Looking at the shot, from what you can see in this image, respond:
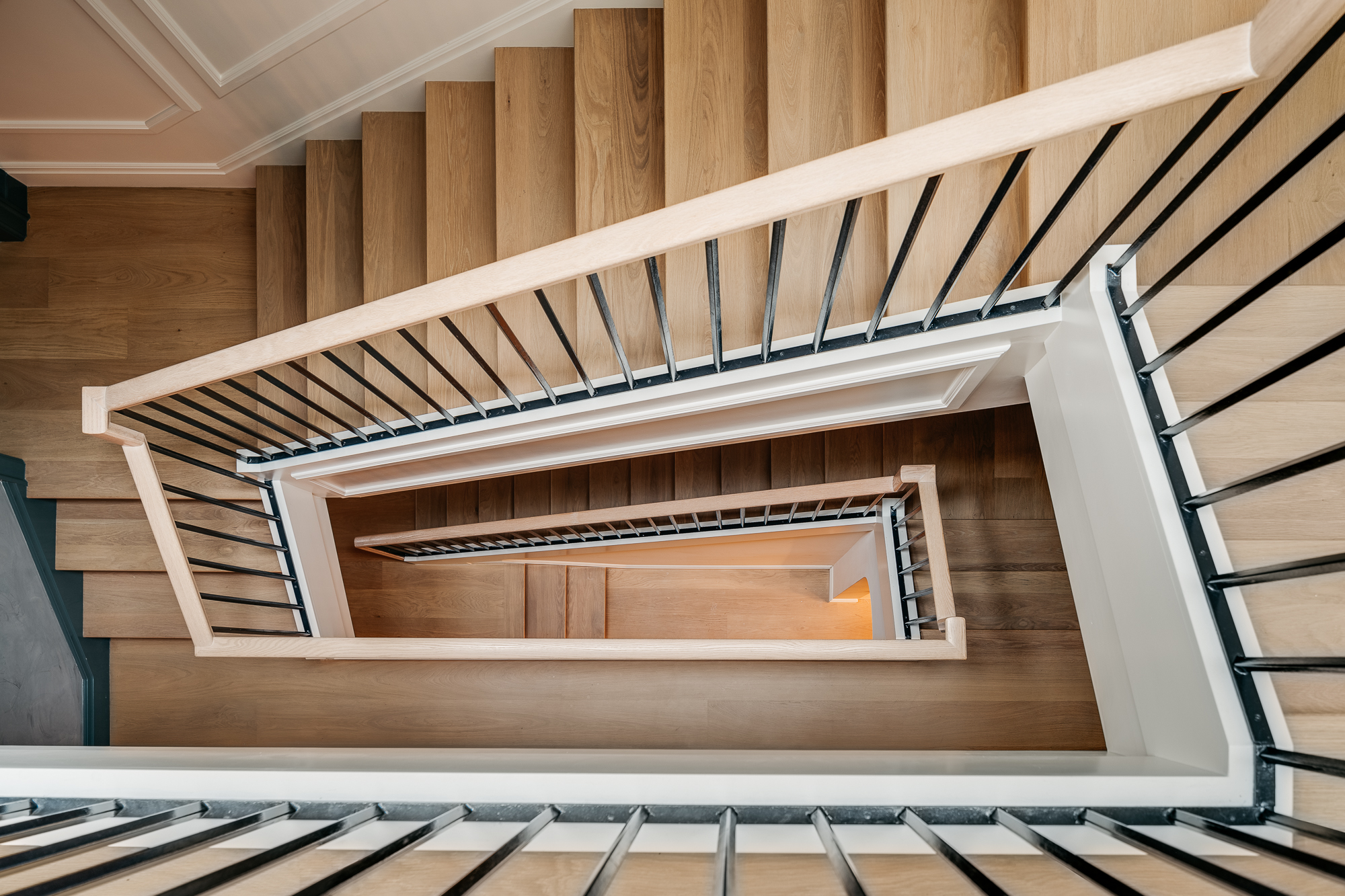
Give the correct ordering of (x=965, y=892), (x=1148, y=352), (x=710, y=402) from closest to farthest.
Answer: (x=965, y=892) → (x=1148, y=352) → (x=710, y=402)

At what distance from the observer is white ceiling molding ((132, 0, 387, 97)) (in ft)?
7.34

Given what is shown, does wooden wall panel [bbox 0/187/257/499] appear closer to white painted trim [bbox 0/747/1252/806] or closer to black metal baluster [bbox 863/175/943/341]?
white painted trim [bbox 0/747/1252/806]

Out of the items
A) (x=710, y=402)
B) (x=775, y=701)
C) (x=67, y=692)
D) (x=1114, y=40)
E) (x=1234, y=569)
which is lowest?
(x=775, y=701)

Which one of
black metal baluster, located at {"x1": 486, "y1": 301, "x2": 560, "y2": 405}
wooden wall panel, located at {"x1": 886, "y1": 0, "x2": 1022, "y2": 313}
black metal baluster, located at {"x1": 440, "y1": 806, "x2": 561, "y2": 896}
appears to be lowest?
black metal baluster, located at {"x1": 440, "y1": 806, "x2": 561, "y2": 896}

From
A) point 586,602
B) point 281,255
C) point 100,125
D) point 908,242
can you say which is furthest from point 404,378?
point 586,602

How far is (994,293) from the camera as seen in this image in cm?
142

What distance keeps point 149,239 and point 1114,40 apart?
133 inches

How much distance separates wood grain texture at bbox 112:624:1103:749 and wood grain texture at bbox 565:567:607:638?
4.85ft

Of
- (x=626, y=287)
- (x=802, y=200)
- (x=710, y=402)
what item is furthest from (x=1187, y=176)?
(x=626, y=287)

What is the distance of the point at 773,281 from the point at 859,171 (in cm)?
39

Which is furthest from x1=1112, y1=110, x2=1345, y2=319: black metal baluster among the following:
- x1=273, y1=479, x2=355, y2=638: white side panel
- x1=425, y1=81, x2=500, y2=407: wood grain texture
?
x1=273, y1=479, x2=355, y2=638: white side panel

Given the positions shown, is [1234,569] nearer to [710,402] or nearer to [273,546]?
[710,402]

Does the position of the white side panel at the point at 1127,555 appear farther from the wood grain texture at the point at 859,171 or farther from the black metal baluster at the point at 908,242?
the wood grain texture at the point at 859,171

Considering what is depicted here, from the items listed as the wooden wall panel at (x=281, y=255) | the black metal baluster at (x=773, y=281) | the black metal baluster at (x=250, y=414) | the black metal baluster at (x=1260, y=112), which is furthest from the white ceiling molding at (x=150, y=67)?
the black metal baluster at (x=1260, y=112)
